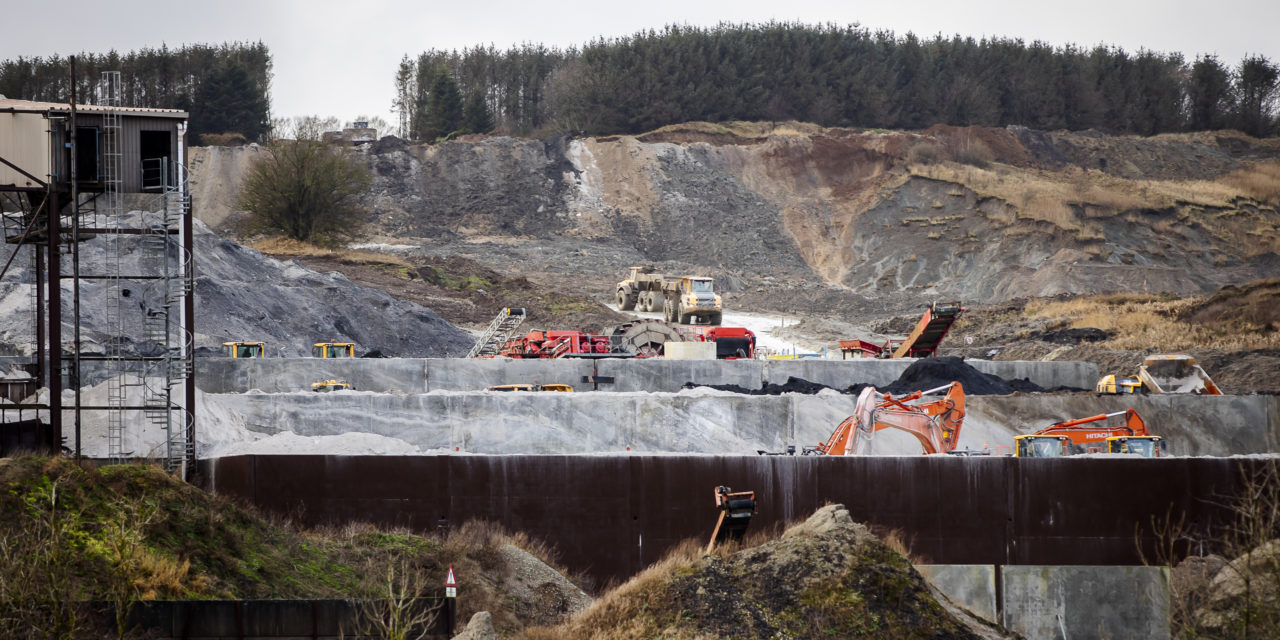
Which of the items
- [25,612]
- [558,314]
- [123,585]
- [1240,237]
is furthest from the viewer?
[1240,237]

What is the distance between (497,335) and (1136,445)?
1021 inches

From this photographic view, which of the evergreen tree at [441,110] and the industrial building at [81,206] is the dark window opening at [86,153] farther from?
the evergreen tree at [441,110]

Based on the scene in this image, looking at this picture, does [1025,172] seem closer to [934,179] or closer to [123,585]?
[934,179]

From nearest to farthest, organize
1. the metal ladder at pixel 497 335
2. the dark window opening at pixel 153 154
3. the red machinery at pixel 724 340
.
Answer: the dark window opening at pixel 153 154 → the red machinery at pixel 724 340 → the metal ladder at pixel 497 335

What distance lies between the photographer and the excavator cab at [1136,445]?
24.5 m

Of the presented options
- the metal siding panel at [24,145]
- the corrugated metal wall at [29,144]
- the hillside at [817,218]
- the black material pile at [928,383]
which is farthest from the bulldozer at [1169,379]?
the metal siding panel at [24,145]

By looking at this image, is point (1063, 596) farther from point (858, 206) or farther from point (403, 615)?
point (858, 206)

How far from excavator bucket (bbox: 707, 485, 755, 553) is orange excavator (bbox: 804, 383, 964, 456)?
518 cm

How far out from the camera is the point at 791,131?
9438 centimetres

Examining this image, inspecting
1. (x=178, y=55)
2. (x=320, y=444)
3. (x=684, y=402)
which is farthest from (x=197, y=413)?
(x=178, y=55)

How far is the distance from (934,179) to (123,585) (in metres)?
75.9

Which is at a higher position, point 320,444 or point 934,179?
point 934,179

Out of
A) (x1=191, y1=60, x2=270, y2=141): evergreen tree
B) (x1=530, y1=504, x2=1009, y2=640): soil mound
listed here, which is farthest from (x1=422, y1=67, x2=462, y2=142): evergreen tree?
(x1=530, y1=504, x2=1009, y2=640): soil mound

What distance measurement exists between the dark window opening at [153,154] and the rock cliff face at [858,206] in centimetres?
4806
